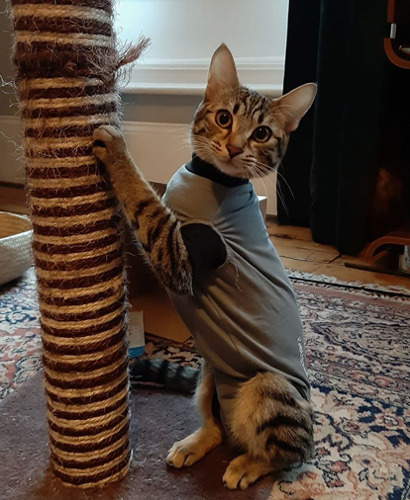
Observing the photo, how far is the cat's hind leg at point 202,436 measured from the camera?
3.38ft

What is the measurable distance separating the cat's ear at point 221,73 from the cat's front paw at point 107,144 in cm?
27

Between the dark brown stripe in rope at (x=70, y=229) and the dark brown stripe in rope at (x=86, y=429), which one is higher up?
the dark brown stripe in rope at (x=70, y=229)

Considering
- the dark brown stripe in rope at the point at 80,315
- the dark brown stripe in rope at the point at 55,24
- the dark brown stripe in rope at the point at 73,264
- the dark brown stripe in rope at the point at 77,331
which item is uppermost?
the dark brown stripe in rope at the point at 55,24

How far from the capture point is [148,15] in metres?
2.84

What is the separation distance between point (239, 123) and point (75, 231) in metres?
0.36

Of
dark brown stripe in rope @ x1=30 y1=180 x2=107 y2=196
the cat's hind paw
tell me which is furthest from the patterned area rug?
dark brown stripe in rope @ x1=30 y1=180 x2=107 y2=196

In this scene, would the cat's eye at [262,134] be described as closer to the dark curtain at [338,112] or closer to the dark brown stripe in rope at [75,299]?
the dark brown stripe in rope at [75,299]

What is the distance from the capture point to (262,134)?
3.37 feet

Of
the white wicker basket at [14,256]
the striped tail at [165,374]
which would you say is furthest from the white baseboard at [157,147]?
the striped tail at [165,374]

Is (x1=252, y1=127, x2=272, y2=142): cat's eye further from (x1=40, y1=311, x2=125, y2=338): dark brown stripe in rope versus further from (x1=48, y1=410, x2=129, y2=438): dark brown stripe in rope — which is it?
(x1=48, y1=410, x2=129, y2=438): dark brown stripe in rope

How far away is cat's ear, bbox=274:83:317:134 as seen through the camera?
1040 millimetres

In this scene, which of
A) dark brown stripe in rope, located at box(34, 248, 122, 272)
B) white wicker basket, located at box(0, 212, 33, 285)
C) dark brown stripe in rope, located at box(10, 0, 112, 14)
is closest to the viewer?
dark brown stripe in rope, located at box(10, 0, 112, 14)

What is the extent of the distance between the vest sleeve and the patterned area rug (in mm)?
443

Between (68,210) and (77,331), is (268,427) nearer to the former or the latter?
(77,331)
